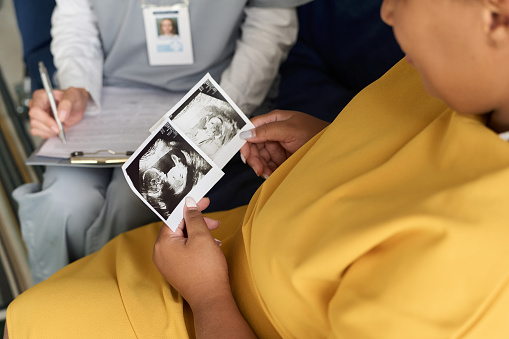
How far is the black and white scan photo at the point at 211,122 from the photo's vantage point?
3.67ft

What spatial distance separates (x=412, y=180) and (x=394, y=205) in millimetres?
50

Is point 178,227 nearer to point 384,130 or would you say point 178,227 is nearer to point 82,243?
point 384,130

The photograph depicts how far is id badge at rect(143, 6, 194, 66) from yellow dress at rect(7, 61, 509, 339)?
30.0 inches

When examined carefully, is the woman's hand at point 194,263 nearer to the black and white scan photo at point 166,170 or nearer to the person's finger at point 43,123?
the black and white scan photo at point 166,170

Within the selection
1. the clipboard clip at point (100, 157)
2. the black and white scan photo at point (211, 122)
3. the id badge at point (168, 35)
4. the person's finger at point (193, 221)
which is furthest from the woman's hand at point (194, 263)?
the id badge at point (168, 35)

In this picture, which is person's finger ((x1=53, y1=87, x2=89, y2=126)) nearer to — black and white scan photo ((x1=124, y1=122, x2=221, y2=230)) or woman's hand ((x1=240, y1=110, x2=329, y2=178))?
Answer: black and white scan photo ((x1=124, y1=122, x2=221, y2=230))

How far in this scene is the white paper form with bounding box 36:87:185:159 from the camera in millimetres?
1344

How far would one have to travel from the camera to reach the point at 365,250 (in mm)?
642

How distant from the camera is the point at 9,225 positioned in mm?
1982

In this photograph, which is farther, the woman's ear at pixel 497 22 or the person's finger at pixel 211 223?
the person's finger at pixel 211 223

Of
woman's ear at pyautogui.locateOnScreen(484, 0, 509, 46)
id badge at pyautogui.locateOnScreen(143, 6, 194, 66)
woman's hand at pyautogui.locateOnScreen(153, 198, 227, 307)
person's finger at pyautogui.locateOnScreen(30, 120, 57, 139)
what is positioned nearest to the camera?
woman's ear at pyautogui.locateOnScreen(484, 0, 509, 46)

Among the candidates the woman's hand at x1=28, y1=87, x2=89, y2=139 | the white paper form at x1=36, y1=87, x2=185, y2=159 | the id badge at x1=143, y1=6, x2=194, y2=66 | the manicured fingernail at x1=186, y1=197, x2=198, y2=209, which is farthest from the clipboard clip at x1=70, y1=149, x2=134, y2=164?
the id badge at x1=143, y1=6, x2=194, y2=66

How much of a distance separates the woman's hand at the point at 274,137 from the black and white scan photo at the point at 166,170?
0.37 ft

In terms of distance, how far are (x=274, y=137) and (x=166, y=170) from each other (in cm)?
24
